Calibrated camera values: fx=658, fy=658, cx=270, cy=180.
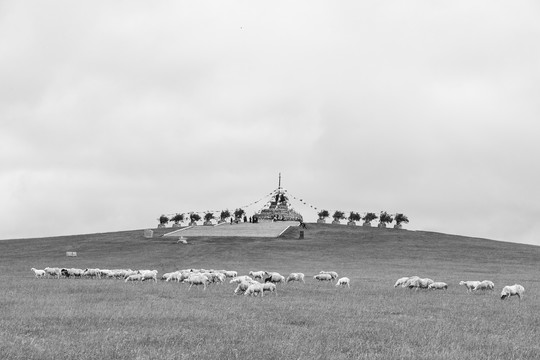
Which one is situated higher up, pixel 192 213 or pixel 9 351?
pixel 192 213


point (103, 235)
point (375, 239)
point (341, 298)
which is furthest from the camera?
point (103, 235)

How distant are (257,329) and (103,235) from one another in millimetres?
93314

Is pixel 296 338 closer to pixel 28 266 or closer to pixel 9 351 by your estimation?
pixel 9 351

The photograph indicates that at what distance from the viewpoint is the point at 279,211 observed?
14250 cm

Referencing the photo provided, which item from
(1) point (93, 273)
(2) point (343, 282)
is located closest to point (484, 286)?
(2) point (343, 282)

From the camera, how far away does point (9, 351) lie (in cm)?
1490

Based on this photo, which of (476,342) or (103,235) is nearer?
(476,342)

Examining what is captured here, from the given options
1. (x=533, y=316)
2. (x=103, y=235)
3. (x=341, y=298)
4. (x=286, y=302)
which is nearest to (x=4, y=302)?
(x=286, y=302)

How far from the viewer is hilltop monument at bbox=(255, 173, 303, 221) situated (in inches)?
5453

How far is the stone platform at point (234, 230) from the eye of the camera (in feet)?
337

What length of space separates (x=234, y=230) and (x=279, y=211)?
34.5 metres

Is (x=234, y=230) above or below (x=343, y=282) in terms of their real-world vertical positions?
above

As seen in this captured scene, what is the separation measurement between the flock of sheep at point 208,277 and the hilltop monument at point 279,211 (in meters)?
90.3

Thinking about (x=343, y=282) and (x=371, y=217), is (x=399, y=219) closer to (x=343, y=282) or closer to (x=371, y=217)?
(x=371, y=217)
